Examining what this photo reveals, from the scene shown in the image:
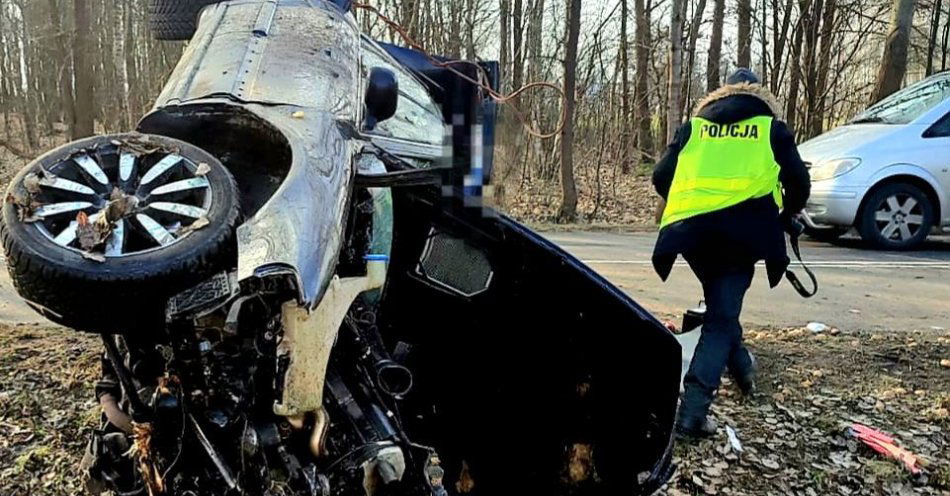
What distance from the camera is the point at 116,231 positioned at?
205cm

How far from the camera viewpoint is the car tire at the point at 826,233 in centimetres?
1036

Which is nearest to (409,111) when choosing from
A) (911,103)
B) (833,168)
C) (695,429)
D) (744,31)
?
(695,429)

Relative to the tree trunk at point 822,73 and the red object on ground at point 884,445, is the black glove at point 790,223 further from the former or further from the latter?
the tree trunk at point 822,73

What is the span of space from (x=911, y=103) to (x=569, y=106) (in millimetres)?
5151

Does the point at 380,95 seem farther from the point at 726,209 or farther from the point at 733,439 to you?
the point at 733,439

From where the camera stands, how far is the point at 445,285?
3.22 m

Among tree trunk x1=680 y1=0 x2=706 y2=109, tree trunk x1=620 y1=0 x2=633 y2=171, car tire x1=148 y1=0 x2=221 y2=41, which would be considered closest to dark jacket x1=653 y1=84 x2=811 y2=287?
car tire x1=148 y1=0 x2=221 y2=41

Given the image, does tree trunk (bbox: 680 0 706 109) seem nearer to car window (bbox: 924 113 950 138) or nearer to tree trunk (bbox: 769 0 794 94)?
tree trunk (bbox: 769 0 794 94)

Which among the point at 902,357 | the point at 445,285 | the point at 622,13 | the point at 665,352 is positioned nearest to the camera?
the point at 665,352

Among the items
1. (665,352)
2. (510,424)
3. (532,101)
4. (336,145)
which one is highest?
(532,101)

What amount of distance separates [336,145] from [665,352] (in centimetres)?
136

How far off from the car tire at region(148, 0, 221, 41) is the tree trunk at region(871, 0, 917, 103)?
42.6 feet

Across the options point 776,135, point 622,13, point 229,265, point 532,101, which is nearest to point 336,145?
point 229,265

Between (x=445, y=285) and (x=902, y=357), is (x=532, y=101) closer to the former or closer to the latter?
(x=902, y=357)
